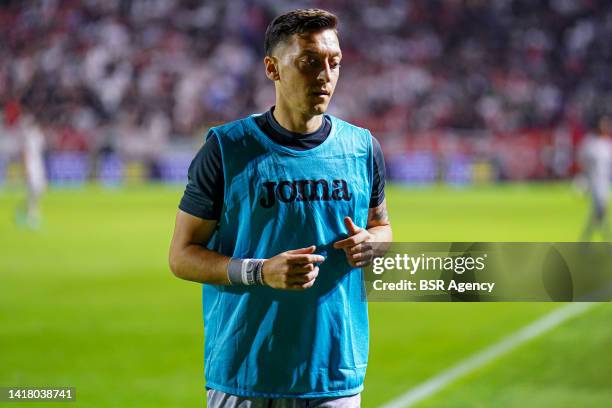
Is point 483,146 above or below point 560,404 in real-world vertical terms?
above

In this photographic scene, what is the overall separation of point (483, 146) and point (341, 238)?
23518 millimetres

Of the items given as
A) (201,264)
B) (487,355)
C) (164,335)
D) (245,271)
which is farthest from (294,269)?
(164,335)

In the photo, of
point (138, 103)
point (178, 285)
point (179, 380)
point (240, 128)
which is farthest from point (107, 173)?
point (240, 128)

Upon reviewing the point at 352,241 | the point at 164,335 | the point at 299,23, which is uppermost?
the point at 299,23

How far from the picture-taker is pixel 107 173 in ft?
80.6

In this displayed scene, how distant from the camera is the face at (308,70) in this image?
2.64 m

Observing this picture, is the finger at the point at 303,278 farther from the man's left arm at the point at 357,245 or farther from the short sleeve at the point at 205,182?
the short sleeve at the point at 205,182

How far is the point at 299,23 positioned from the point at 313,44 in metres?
0.07

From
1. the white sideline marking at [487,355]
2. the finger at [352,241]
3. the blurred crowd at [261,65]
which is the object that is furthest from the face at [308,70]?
the blurred crowd at [261,65]

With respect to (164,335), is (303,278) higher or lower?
higher

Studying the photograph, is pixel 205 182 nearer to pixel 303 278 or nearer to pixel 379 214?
pixel 303 278

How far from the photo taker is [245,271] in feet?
8.64

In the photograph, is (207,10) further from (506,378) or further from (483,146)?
(506,378)

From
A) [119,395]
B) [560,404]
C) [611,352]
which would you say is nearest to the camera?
[560,404]
